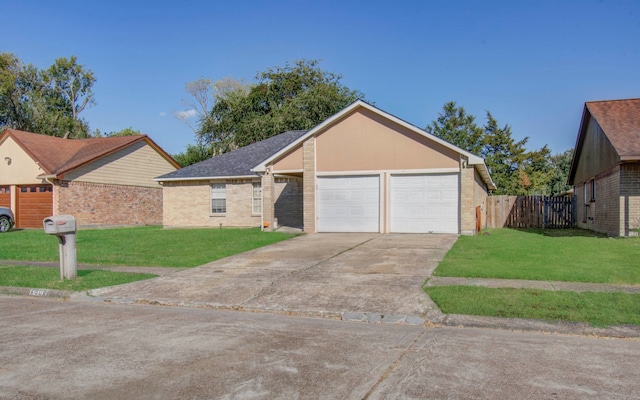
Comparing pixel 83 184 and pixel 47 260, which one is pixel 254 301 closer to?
pixel 47 260

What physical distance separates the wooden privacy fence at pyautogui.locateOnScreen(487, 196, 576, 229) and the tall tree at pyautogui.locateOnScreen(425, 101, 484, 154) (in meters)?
19.1

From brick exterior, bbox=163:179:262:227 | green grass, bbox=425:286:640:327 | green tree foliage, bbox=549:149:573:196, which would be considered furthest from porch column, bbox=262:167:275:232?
green tree foliage, bbox=549:149:573:196

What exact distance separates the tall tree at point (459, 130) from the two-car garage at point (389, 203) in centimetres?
2728

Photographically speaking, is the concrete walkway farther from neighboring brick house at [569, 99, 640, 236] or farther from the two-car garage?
neighboring brick house at [569, 99, 640, 236]

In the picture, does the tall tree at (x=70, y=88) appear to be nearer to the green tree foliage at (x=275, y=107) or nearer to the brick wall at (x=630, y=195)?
the green tree foliage at (x=275, y=107)

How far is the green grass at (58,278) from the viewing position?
31.7ft

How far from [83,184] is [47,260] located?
15.4 m

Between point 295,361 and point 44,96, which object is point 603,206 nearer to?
point 295,361

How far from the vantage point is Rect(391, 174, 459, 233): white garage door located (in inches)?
714

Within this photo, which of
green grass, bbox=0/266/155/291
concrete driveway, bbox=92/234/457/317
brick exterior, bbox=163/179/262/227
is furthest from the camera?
brick exterior, bbox=163/179/262/227

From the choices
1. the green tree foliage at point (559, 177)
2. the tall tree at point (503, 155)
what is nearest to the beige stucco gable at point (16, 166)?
the tall tree at point (503, 155)

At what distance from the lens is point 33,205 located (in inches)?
1083

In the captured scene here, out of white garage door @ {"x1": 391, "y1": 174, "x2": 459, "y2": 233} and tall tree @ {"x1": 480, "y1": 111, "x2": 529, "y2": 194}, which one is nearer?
white garage door @ {"x1": 391, "y1": 174, "x2": 459, "y2": 233}

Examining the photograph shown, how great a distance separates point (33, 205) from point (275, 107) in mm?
22237
